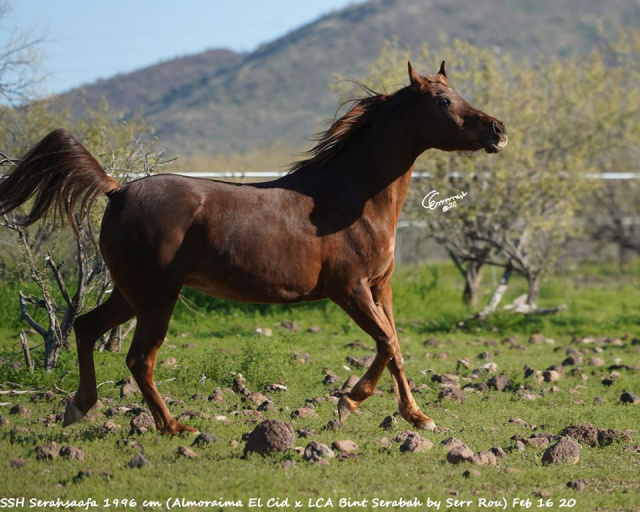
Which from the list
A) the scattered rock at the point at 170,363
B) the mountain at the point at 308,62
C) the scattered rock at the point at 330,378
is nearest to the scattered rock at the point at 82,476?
the scattered rock at the point at 170,363

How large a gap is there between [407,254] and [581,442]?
15363 millimetres

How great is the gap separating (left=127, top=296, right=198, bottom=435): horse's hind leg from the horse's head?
2.30m

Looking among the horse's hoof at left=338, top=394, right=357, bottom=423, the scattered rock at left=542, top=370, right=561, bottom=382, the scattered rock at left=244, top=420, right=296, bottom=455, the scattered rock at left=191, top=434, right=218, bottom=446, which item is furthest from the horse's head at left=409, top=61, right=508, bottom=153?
the scattered rock at left=542, top=370, right=561, bottom=382

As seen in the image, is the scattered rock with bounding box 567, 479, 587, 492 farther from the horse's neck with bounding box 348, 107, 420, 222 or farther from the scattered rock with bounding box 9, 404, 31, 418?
the scattered rock with bounding box 9, 404, 31, 418

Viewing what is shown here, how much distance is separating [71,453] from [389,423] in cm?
231

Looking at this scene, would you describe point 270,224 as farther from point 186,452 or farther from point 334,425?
point 186,452

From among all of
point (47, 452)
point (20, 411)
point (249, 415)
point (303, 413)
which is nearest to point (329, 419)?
point (303, 413)

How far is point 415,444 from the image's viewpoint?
19.6 ft

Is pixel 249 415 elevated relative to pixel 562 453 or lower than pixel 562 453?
elevated

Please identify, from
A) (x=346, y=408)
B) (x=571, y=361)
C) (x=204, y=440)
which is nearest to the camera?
(x=204, y=440)

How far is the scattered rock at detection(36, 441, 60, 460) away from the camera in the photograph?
5676mm

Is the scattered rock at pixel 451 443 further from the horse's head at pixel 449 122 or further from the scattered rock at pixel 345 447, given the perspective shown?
the horse's head at pixel 449 122

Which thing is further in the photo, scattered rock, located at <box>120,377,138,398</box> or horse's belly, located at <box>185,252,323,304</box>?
scattered rock, located at <box>120,377,138,398</box>

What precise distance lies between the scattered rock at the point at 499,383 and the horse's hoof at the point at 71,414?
388 centimetres
